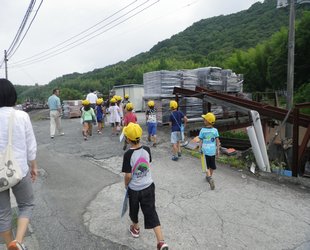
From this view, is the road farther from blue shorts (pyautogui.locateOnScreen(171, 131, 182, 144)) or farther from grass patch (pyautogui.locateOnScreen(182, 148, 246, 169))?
blue shorts (pyautogui.locateOnScreen(171, 131, 182, 144))

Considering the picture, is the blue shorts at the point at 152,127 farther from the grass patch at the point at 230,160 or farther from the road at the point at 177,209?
the road at the point at 177,209

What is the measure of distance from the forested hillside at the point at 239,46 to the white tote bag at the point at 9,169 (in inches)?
1162

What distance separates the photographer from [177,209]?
4.75 m

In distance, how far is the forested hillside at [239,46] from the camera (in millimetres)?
31828

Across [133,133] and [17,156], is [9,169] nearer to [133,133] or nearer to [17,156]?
[17,156]

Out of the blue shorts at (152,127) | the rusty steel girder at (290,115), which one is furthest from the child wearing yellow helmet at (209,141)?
the blue shorts at (152,127)

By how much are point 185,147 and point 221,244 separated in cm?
555

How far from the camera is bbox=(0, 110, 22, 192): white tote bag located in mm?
2654

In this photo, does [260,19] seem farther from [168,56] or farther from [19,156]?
[19,156]

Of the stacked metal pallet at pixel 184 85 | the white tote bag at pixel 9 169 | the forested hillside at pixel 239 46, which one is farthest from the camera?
the forested hillside at pixel 239 46

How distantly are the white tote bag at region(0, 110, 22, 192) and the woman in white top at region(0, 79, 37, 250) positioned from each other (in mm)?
47

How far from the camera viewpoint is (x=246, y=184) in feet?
20.1

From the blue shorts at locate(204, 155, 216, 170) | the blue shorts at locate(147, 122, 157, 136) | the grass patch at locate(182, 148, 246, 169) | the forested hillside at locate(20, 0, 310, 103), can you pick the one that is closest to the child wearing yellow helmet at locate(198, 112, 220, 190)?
the blue shorts at locate(204, 155, 216, 170)

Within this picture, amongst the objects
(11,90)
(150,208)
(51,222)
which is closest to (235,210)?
(150,208)
